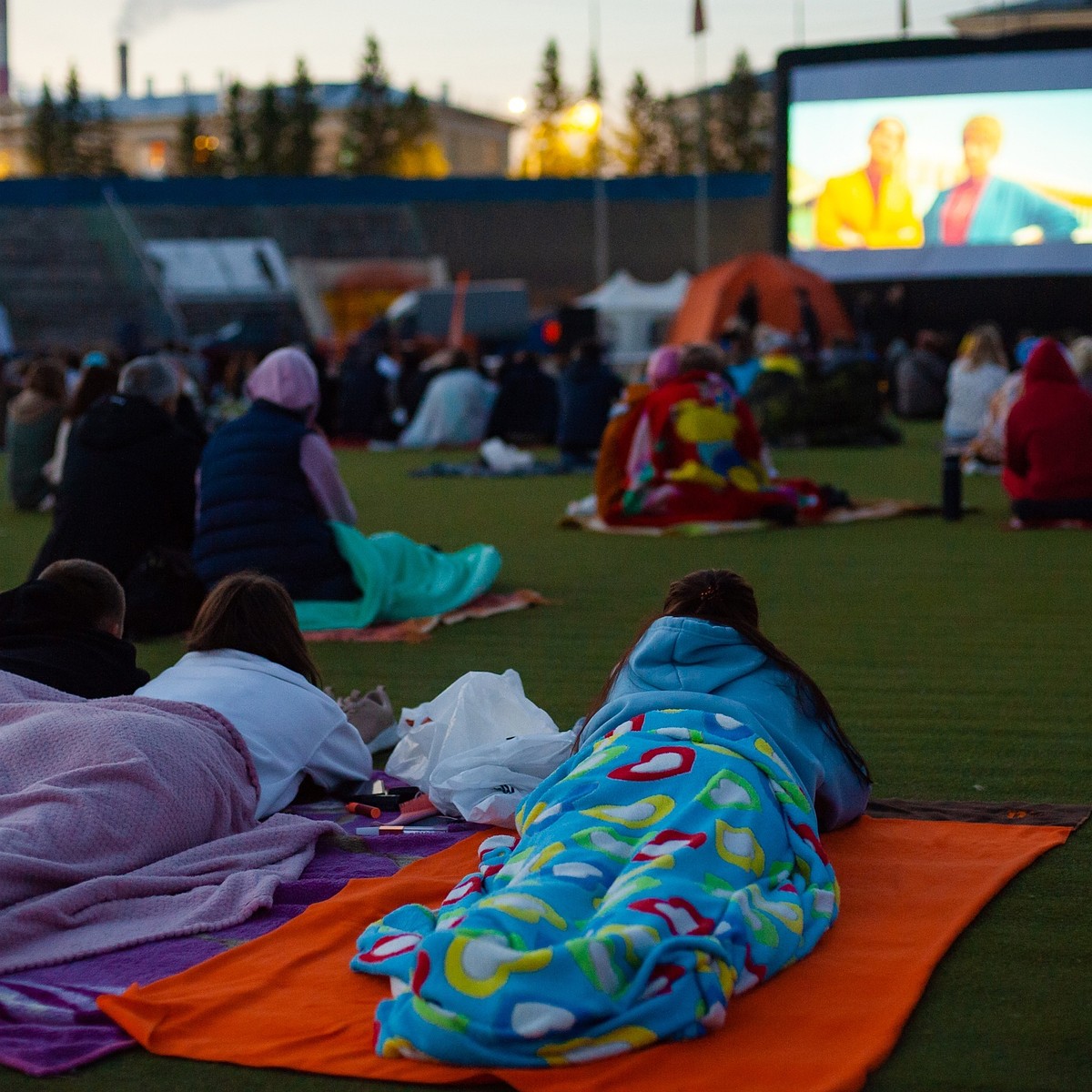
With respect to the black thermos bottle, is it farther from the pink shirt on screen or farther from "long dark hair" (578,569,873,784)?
the pink shirt on screen

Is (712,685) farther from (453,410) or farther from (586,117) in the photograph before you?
(586,117)

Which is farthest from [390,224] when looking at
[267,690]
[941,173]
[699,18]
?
[267,690]

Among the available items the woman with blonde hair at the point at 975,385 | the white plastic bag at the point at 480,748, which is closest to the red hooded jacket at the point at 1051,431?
the woman with blonde hair at the point at 975,385

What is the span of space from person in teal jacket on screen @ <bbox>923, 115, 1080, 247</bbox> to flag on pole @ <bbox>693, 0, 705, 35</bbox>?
876cm

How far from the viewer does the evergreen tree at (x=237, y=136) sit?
6725 centimetres

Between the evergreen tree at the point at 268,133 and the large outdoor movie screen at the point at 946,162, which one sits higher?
the evergreen tree at the point at 268,133

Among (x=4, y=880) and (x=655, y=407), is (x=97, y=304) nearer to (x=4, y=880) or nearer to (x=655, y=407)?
(x=655, y=407)

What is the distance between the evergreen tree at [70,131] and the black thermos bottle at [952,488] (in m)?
64.2

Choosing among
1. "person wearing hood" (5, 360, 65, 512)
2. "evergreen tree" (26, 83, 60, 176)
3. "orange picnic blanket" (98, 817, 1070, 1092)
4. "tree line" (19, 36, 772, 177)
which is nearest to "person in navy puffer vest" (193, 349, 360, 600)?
"orange picnic blanket" (98, 817, 1070, 1092)

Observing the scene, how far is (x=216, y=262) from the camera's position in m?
43.3

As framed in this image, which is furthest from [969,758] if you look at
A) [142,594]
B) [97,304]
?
[97,304]

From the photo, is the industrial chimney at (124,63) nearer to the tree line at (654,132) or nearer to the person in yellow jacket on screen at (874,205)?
the tree line at (654,132)

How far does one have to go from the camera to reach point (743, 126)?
66.0 metres

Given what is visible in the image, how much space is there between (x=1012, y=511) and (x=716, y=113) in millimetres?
59088
